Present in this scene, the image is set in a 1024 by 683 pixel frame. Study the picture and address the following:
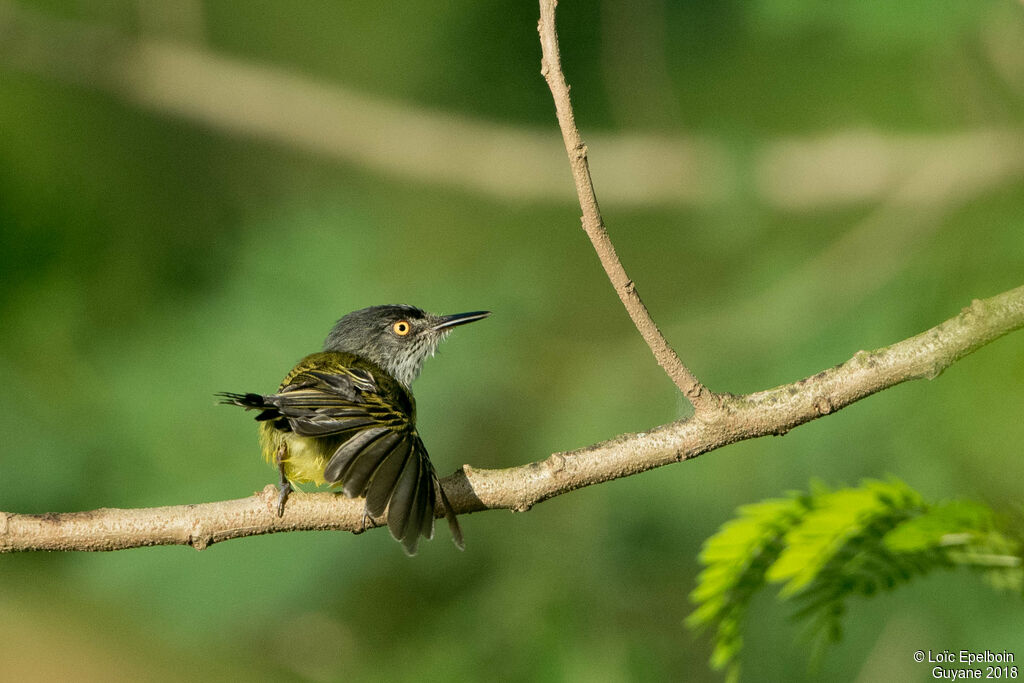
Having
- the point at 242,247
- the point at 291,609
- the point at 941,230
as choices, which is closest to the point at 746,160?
the point at 941,230

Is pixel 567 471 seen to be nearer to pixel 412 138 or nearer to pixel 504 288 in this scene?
pixel 504 288

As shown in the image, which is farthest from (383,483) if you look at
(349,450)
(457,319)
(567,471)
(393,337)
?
(393,337)

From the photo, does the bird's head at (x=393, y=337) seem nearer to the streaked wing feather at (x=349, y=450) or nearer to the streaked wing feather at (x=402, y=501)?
the streaked wing feather at (x=349, y=450)

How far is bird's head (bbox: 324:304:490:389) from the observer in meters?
4.54

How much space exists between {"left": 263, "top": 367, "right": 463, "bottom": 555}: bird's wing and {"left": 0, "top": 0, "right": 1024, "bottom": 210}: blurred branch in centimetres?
186

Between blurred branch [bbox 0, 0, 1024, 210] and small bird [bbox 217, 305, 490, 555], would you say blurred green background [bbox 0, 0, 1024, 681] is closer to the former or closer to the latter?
blurred branch [bbox 0, 0, 1024, 210]

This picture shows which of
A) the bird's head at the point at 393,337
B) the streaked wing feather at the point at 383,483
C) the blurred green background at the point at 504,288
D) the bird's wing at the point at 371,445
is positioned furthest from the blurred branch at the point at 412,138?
the streaked wing feather at the point at 383,483

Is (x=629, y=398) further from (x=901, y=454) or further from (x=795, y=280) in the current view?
(x=901, y=454)

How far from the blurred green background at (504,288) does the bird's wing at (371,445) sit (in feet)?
1.74

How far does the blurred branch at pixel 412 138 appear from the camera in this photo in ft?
14.5

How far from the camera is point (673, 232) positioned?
16.7 ft

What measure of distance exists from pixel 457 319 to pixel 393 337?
1.87ft

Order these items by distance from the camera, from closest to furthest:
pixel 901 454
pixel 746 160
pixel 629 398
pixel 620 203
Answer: pixel 901 454, pixel 629 398, pixel 746 160, pixel 620 203

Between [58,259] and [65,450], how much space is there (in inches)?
31.3
